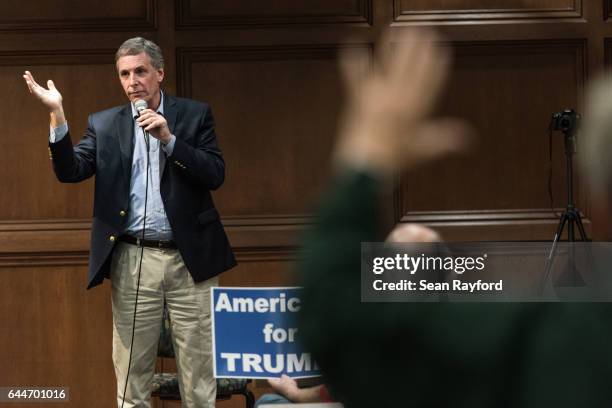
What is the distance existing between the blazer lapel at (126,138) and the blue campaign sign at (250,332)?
948 mm

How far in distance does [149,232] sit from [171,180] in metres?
0.23

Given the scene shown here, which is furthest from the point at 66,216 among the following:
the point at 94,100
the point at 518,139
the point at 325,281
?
the point at 325,281

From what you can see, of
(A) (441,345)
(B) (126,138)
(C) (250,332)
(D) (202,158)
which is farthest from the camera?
(B) (126,138)

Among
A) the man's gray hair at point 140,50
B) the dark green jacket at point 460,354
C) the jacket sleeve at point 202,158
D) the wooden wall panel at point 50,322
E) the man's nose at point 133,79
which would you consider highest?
the man's gray hair at point 140,50

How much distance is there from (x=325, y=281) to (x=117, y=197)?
325cm

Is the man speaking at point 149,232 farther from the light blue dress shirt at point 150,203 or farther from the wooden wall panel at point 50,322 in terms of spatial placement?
the wooden wall panel at point 50,322

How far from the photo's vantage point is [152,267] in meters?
4.20

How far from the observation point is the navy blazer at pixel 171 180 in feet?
13.5

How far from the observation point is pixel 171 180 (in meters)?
4.17

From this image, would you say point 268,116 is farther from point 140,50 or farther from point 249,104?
point 140,50

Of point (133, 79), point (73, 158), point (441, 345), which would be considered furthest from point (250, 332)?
point (441, 345)

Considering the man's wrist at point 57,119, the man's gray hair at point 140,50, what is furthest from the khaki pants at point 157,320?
the man's gray hair at point 140,50

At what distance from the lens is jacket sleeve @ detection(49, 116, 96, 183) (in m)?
4.00

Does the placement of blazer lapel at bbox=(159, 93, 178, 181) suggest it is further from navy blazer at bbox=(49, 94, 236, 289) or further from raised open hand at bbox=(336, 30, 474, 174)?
raised open hand at bbox=(336, 30, 474, 174)
